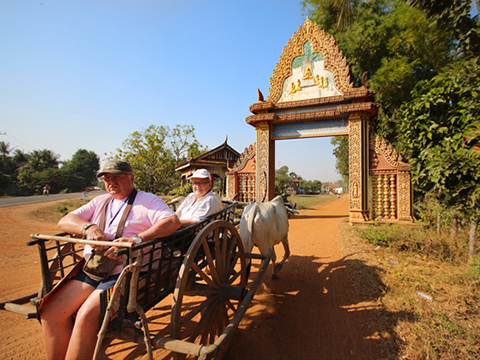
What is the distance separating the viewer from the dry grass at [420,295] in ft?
7.96

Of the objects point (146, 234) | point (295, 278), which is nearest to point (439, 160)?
point (295, 278)

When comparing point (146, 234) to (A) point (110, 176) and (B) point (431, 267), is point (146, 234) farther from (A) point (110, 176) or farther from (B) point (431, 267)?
(B) point (431, 267)

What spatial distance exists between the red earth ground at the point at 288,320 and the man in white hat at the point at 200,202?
135cm

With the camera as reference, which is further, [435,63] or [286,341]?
[435,63]

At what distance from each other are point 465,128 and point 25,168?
154 feet

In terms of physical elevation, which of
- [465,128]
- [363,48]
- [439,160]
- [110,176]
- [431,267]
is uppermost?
[363,48]

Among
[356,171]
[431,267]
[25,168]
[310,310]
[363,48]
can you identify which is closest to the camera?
[310,310]

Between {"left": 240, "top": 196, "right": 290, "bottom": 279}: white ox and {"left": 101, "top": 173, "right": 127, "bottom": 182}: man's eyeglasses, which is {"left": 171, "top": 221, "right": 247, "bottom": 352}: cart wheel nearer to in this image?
{"left": 240, "top": 196, "right": 290, "bottom": 279}: white ox

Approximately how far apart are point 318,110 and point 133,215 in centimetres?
835

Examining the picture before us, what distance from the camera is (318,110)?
9008 millimetres

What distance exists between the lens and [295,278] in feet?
14.0

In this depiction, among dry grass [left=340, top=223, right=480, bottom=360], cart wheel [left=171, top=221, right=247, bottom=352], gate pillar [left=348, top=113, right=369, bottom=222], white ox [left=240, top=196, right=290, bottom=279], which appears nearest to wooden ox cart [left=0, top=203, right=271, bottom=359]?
cart wheel [left=171, top=221, right=247, bottom=352]

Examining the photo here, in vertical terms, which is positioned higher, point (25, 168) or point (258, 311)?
point (25, 168)

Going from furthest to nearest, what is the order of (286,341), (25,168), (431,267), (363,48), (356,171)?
(25,168), (363,48), (356,171), (431,267), (286,341)
